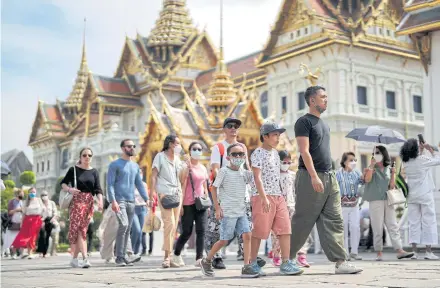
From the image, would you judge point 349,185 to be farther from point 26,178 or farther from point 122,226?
point 26,178

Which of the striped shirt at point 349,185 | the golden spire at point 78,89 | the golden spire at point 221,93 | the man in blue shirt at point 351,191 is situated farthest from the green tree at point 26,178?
the striped shirt at point 349,185

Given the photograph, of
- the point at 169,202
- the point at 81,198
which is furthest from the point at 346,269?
the point at 81,198

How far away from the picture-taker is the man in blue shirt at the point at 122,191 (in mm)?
7523

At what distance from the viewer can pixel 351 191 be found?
854 cm

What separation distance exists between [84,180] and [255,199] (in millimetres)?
2579

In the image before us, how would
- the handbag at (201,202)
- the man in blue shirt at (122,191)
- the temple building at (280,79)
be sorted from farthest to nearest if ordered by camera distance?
the temple building at (280,79)
the man in blue shirt at (122,191)
the handbag at (201,202)

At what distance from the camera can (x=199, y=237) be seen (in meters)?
7.20

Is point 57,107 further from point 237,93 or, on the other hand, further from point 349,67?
point 237,93

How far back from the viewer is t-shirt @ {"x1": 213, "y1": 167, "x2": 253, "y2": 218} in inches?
228

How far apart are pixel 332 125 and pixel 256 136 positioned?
54.6ft

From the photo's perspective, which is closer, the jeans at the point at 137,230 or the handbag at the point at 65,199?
the handbag at the point at 65,199

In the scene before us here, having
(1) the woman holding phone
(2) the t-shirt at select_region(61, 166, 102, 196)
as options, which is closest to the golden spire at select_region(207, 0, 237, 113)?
(1) the woman holding phone

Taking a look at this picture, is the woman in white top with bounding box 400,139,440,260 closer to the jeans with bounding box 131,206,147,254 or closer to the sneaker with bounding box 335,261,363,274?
the sneaker with bounding box 335,261,363,274

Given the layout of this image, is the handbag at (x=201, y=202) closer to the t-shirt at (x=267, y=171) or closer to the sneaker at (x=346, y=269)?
the t-shirt at (x=267, y=171)
